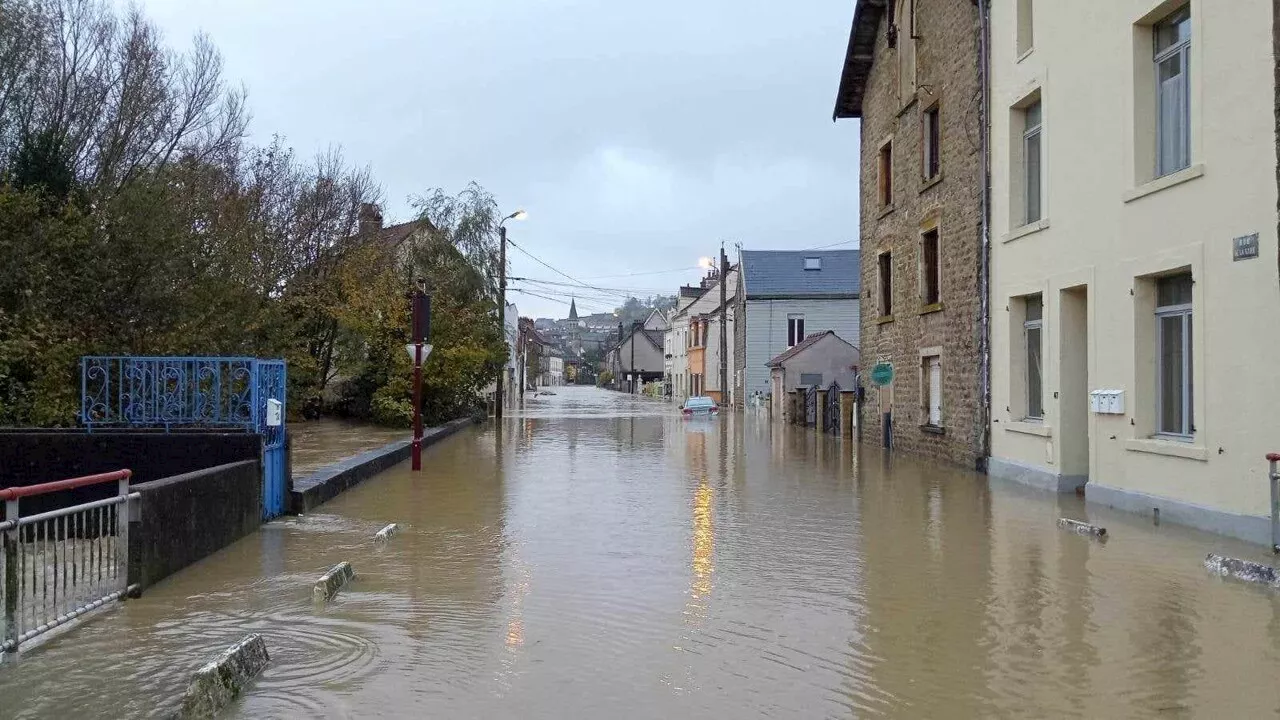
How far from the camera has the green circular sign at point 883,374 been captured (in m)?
23.2

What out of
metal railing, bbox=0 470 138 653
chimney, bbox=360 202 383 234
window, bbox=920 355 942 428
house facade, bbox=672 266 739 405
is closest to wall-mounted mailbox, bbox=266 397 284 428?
metal railing, bbox=0 470 138 653

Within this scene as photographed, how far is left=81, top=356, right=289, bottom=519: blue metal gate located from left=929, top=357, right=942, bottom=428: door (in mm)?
12878

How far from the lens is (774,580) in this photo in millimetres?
8406

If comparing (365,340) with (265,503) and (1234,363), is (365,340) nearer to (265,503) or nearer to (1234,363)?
(265,503)

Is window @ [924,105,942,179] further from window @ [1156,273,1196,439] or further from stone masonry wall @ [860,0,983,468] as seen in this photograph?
window @ [1156,273,1196,439]

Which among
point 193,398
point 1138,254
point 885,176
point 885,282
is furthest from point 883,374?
point 193,398

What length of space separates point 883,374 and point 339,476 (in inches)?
516

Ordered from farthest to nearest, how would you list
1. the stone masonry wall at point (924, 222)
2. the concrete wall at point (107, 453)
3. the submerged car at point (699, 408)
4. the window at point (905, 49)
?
the submerged car at point (699, 408), the window at point (905, 49), the stone masonry wall at point (924, 222), the concrete wall at point (107, 453)

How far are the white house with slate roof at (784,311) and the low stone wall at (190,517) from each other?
4369cm

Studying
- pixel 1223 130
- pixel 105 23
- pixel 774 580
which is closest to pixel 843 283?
pixel 105 23

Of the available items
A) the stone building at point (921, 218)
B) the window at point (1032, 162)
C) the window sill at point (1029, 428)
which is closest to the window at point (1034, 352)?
the window sill at point (1029, 428)

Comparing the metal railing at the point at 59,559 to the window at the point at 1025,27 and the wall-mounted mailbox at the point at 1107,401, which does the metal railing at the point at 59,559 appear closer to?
the wall-mounted mailbox at the point at 1107,401

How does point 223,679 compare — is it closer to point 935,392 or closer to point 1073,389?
point 1073,389

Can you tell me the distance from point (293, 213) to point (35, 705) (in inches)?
997
